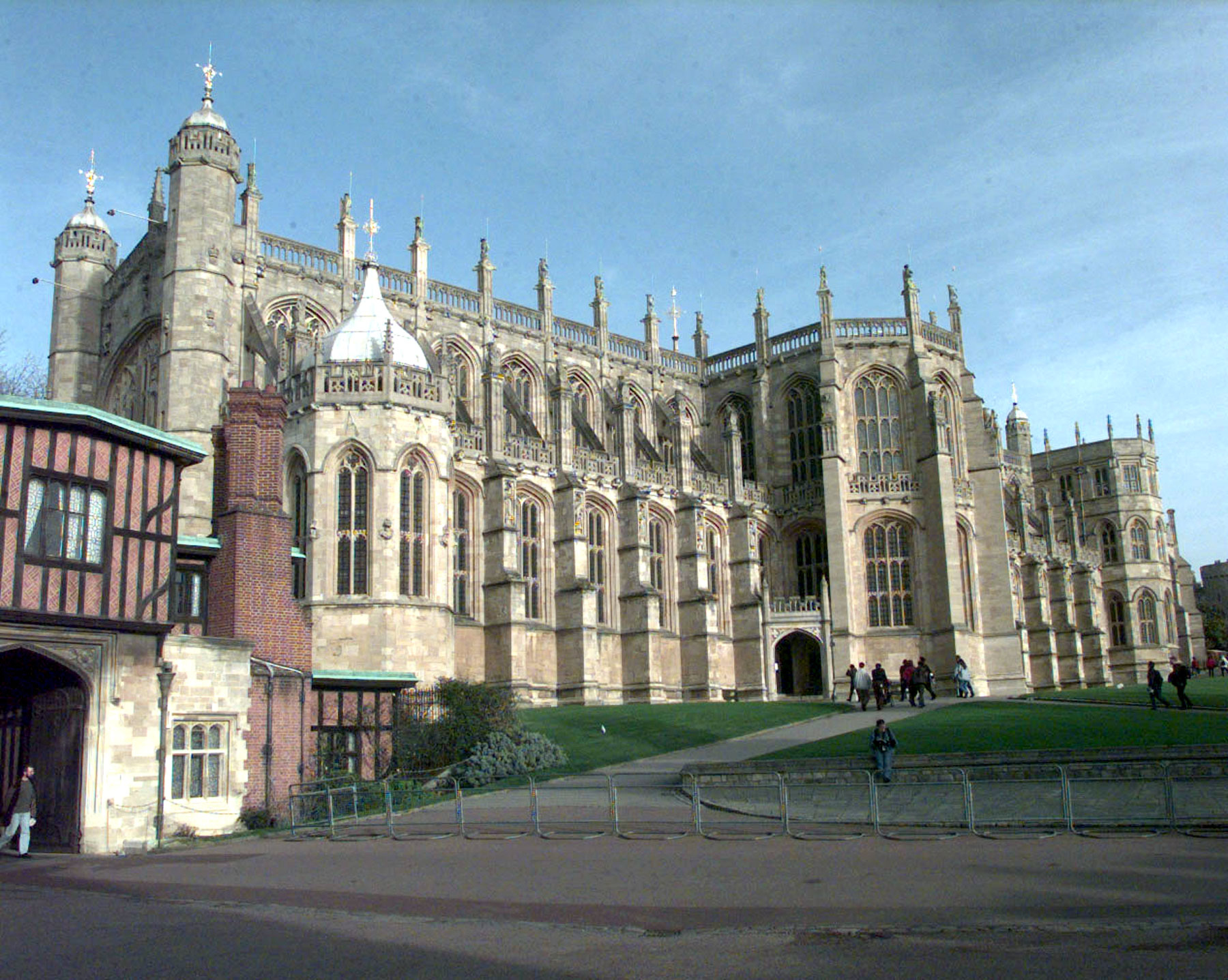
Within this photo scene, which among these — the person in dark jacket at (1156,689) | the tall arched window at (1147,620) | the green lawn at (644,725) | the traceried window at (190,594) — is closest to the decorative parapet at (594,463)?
the green lawn at (644,725)

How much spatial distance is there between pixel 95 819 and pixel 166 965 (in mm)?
11271

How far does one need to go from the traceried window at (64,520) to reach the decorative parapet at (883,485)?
117 feet

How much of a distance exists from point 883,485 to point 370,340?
76.3 feet

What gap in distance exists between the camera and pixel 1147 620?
74.9m

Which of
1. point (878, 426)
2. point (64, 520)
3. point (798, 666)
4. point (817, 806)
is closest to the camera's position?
point (64, 520)

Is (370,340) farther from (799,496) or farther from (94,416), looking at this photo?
(799,496)

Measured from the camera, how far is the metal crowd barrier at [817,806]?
17.5 meters

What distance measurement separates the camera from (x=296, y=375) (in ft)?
121

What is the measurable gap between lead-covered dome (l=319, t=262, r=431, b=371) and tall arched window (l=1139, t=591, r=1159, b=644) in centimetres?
5323

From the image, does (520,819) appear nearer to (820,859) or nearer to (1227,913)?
(820,859)

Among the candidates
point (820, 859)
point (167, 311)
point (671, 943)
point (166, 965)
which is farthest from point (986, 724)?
point (167, 311)

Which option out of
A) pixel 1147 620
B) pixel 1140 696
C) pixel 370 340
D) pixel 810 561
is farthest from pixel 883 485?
pixel 1147 620

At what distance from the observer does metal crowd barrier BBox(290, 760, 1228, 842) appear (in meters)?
17.5

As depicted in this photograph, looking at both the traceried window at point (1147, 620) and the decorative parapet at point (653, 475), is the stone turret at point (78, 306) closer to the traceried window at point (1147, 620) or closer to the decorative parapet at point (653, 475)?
the decorative parapet at point (653, 475)
